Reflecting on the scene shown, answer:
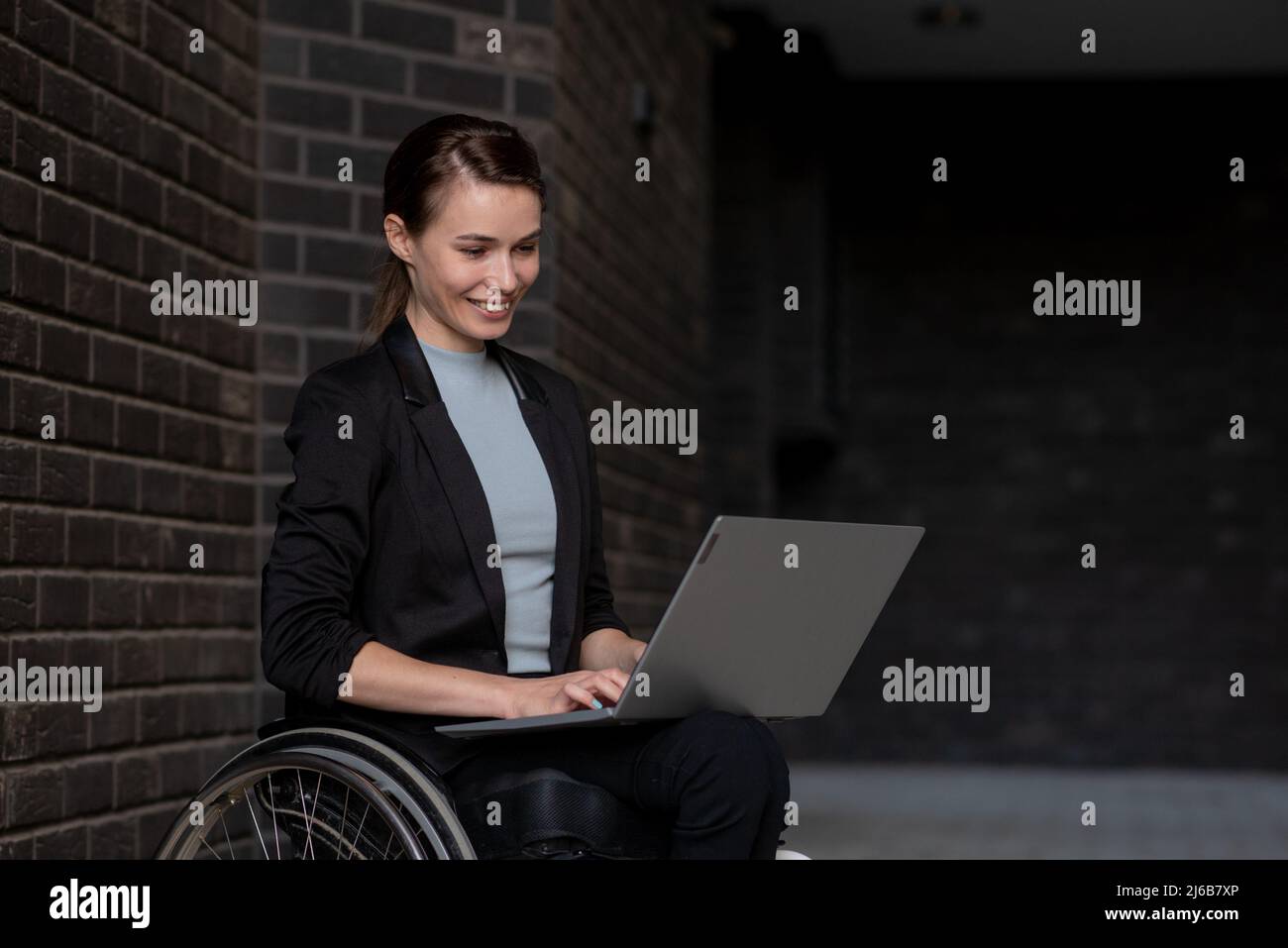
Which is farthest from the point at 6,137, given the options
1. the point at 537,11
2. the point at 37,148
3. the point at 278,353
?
the point at 537,11

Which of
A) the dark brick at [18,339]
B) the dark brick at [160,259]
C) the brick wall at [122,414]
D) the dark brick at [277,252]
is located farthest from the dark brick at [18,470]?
the dark brick at [277,252]

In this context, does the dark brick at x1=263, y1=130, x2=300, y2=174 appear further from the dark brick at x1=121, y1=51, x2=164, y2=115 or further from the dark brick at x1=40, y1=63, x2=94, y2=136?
the dark brick at x1=40, y1=63, x2=94, y2=136

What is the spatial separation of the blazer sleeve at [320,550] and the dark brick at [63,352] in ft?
2.94

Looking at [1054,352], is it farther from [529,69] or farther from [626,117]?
[529,69]

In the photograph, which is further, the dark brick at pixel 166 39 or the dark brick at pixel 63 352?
the dark brick at pixel 166 39

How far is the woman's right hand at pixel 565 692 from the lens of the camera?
2.13m

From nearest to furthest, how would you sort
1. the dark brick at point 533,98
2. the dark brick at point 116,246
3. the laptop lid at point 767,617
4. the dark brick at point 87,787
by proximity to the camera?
the laptop lid at point 767,617
the dark brick at point 87,787
the dark brick at point 116,246
the dark brick at point 533,98

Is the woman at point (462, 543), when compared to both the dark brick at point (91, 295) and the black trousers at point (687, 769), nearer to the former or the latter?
the black trousers at point (687, 769)

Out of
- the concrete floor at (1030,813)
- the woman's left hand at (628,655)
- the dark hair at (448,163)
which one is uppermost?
the dark hair at (448,163)

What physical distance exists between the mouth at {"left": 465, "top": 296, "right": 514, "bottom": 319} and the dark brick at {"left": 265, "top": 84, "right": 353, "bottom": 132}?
167cm

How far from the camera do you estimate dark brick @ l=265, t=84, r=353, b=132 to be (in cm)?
389

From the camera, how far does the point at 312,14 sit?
3941mm

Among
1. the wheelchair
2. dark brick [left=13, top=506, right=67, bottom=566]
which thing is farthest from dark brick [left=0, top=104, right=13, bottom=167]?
the wheelchair

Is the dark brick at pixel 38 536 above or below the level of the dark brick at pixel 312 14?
below
